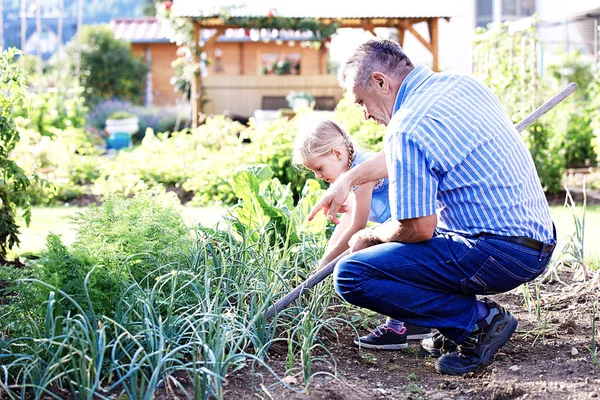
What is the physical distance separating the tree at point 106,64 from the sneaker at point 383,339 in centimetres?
1900

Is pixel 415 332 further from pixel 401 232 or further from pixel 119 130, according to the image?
pixel 119 130

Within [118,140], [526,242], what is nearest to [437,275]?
[526,242]

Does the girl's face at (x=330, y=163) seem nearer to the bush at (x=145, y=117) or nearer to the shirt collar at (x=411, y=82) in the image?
the shirt collar at (x=411, y=82)

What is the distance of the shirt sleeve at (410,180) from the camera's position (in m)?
2.71

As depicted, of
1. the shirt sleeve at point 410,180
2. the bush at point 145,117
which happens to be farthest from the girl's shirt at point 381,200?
the bush at point 145,117

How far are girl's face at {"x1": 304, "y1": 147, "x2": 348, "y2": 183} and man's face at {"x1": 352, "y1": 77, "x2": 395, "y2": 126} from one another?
589mm

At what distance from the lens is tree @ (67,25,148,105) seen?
2170 cm

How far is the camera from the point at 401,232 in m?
2.88

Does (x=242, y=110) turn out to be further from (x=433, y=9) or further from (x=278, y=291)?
(x=278, y=291)

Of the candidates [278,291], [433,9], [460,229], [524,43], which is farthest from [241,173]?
[433,9]

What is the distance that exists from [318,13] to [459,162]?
43.4 ft

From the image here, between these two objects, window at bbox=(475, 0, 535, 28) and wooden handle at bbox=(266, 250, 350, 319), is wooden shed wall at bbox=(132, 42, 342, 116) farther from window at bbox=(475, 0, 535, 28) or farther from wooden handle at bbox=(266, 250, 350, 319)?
wooden handle at bbox=(266, 250, 350, 319)

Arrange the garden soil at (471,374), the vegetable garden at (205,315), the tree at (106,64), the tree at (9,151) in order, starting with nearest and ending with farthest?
the vegetable garden at (205,315)
the garden soil at (471,374)
the tree at (9,151)
the tree at (106,64)

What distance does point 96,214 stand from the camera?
338 cm
